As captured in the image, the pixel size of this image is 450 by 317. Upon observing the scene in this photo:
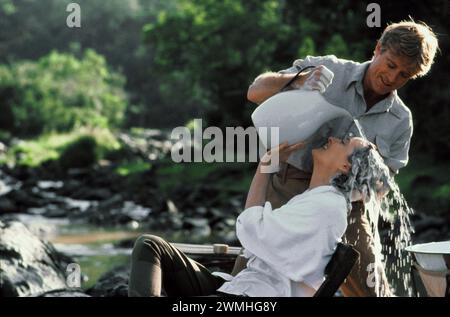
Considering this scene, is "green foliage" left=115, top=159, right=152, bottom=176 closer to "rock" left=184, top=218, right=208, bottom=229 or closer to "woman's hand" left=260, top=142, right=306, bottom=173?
"rock" left=184, top=218, right=208, bottom=229

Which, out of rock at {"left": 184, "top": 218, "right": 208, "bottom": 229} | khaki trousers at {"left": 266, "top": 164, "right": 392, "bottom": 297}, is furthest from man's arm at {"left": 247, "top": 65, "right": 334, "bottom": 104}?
rock at {"left": 184, "top": 218, "right": 208, "bottom": 229}

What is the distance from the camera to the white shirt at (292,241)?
3.38 m

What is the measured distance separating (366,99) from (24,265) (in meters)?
3.79

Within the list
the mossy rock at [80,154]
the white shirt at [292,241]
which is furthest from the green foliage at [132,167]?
the white shirt at [292,241]

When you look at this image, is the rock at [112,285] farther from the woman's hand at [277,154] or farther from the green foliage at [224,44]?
the green foliage at [224,44]

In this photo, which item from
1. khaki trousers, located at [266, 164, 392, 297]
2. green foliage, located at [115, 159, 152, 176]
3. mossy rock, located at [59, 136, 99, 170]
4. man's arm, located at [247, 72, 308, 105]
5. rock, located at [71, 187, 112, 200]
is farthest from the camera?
mossy rock, located at [59, 136, 99, 170]

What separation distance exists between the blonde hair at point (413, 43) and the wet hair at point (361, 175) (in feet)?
1.70

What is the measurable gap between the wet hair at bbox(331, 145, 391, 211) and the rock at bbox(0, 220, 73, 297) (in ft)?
12.8

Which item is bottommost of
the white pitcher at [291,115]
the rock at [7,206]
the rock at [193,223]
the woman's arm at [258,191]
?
the rock at [193,223]

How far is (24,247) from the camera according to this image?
740cm

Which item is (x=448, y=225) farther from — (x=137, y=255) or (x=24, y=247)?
(x=137, y=255)

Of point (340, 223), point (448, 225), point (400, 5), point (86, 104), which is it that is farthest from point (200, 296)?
point (86, 104)

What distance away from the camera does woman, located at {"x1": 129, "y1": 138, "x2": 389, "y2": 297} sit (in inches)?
133
